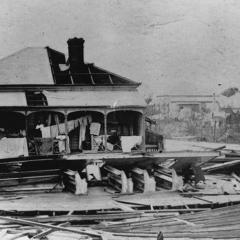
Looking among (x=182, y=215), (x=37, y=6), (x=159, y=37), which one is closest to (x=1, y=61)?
(x=37, y=6)

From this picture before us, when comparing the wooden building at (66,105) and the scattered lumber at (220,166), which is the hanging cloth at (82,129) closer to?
the wooden building at (66,105)

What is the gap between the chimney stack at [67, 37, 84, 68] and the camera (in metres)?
20.0

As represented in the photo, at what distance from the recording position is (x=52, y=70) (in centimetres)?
1952

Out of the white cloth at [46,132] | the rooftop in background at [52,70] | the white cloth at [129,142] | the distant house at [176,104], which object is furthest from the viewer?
the distant house at [176,104]

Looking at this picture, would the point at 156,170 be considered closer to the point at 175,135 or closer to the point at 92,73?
the point at 92,73

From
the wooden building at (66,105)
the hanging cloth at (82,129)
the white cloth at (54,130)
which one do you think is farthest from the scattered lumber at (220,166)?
the white cloth at (54,130)

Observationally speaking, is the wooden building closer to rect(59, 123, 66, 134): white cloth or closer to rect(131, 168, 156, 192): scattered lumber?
rect(59, 123, 66, 134): white cloth

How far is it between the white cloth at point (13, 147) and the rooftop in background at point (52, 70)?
3.10 metres

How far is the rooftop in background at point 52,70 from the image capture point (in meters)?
18.7

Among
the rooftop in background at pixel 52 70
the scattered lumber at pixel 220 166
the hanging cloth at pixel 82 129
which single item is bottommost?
the scattered lumber at pixel 220 166

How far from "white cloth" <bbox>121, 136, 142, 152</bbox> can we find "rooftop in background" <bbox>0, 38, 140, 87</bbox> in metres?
2.81

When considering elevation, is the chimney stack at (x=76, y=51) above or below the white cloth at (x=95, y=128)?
above

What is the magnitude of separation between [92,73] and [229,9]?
785cm

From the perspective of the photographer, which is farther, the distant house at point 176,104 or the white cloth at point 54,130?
the distant house at point 176,104
